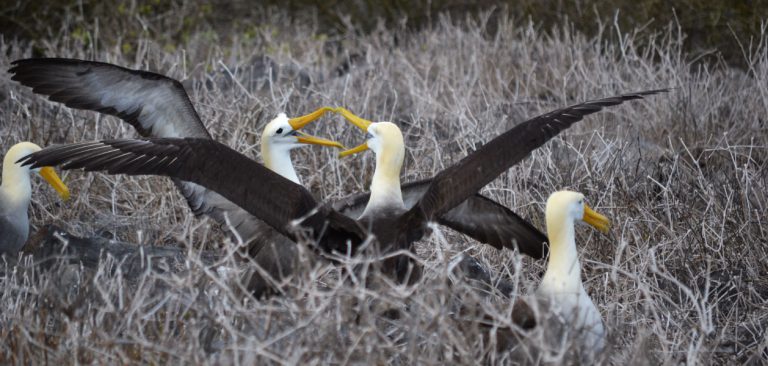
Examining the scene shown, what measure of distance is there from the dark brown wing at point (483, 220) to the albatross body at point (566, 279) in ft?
1.90

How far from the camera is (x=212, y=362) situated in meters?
2.52

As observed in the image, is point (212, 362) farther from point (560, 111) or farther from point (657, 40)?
point (657, 40)

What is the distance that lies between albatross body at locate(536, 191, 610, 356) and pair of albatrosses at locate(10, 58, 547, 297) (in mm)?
691

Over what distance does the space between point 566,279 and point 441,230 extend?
1.10 meters

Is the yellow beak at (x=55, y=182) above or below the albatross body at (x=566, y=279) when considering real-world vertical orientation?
below

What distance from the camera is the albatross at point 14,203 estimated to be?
162 inches

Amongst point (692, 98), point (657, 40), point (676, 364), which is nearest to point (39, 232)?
point (676, 364)

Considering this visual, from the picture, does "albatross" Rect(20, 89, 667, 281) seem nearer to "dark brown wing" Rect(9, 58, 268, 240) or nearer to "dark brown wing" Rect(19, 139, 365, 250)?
"dark brown wing" Rect(19, 139, 365, 250)

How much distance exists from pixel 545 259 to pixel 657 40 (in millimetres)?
3821

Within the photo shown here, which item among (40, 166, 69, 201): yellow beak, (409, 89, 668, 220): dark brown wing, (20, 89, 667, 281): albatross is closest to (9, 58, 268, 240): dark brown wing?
(40, 166, 69, 201): yellow beak

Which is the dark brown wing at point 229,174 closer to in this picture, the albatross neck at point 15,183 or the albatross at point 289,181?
the albatross at point 289,181

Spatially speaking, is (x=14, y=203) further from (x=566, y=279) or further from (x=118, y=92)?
(x=566, y=279)

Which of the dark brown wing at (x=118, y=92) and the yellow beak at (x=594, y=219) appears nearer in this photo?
the yellow beak at (x=594, y=219)

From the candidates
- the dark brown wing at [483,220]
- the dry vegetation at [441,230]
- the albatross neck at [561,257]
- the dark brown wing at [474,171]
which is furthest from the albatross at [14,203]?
the albatross neck at [561,257]
